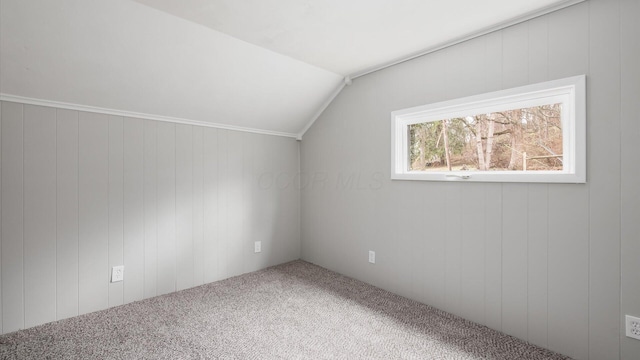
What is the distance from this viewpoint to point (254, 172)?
3.12 metres

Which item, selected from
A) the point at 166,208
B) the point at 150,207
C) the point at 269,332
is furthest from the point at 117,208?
the point at 269,332

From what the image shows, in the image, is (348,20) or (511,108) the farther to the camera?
(511,108)

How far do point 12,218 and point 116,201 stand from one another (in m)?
0.57

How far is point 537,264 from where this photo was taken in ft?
5.87

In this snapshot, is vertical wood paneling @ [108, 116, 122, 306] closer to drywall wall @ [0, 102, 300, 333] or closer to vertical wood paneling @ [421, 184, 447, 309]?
drywall wall @ [0, 102, 300, 333]

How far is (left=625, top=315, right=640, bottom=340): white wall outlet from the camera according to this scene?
1483 mm

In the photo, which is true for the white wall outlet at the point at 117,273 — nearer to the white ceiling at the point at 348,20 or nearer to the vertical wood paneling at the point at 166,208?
the vertical wood paneling at the point at 166,208

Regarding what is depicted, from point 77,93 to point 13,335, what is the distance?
5.34 ft

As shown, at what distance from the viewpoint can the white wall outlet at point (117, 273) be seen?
89.0 inches

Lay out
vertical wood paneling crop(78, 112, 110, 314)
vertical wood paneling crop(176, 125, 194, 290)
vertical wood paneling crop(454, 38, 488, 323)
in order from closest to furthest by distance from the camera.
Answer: vertical wood paneling crop(454, 38, 488, 323) → vertical wood paneling crop(78, 112, 110, 314) → vertical wood paneling crop(176, 125, 194, 290)

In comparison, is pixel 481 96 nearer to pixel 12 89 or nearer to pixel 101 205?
pixel 101 205

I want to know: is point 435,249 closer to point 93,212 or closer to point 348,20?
point 348,20

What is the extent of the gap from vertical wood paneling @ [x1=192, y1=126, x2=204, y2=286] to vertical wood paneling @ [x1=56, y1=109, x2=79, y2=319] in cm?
84

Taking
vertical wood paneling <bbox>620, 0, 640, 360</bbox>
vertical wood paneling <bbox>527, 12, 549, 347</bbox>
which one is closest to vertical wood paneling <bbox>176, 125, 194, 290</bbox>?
vertical wood paneling <bbox>527, 12, 549, 347</bbox>
